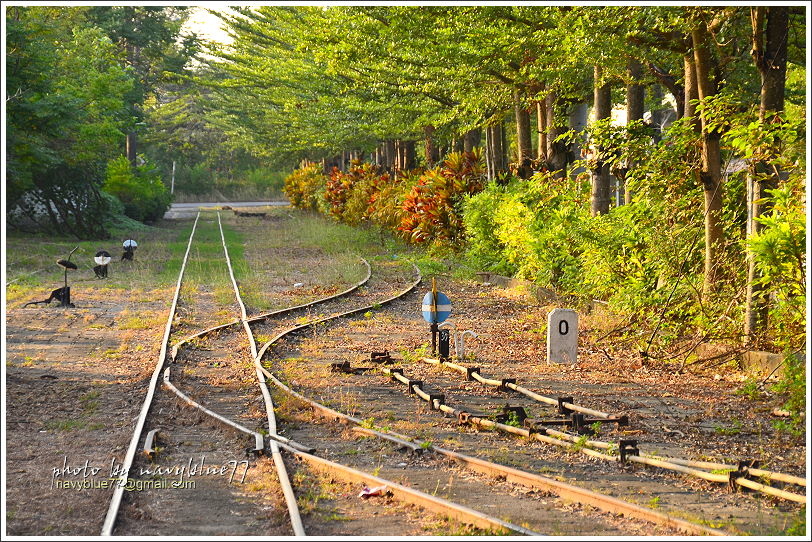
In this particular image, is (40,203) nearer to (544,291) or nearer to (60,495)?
(544,291)

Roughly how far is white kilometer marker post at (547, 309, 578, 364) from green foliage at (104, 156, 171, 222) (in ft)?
119

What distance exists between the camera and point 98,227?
119 feet

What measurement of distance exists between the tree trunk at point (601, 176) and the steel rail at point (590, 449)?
302 inches

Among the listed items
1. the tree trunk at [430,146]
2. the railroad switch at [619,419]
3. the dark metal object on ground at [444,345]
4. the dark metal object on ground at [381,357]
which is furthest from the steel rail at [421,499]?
the tree trunk at [430,146]

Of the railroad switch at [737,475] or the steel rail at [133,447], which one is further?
the railroad switch at [737,475]

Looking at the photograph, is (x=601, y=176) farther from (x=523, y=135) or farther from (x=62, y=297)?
(x=62, y=297)

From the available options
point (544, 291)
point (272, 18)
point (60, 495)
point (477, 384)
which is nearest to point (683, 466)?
point (477, 384)

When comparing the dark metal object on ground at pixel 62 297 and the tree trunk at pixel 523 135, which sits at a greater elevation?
the tree trunk at pixel 523 135

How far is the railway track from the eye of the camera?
6.65 metres

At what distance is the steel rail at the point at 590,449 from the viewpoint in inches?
280

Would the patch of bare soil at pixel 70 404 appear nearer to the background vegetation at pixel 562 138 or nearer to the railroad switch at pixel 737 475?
the railroad switch at pixel 737 475

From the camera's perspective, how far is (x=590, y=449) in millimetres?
8336

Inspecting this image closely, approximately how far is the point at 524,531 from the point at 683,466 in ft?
6.87

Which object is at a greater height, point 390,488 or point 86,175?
point 86,175
